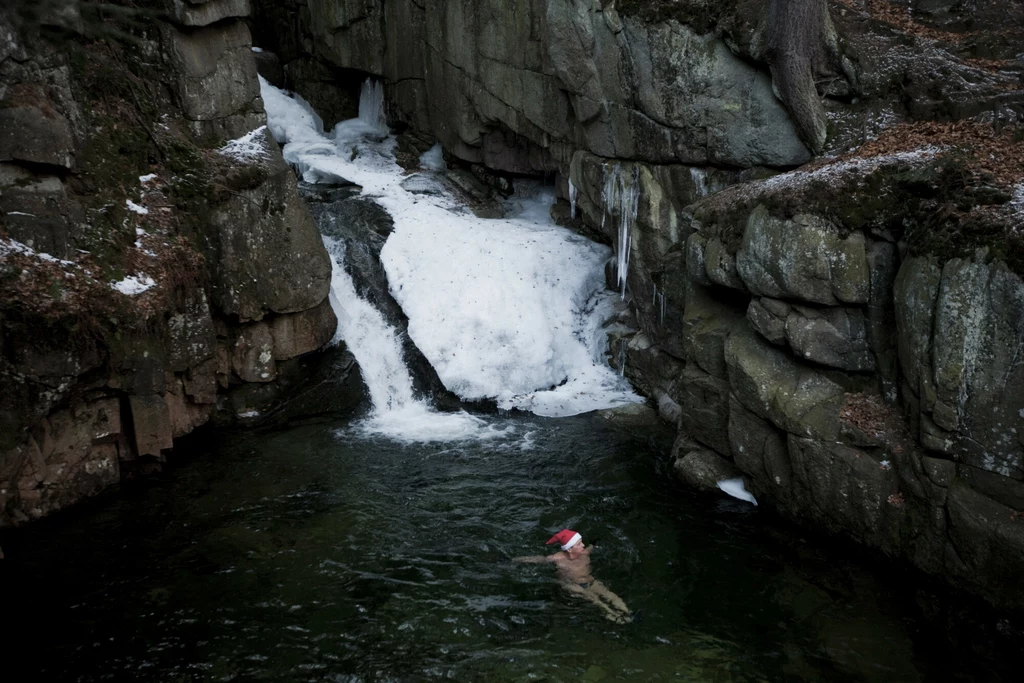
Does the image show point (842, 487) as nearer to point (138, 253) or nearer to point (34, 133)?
point (138, 253)

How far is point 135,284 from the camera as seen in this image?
36.6ft

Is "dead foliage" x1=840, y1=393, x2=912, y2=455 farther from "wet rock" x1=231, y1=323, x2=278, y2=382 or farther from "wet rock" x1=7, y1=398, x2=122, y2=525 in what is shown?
"wet rock" x1=7, y1=398, x2=122, y2=525

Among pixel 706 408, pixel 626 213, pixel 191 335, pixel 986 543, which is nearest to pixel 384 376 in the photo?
pixel 191 335

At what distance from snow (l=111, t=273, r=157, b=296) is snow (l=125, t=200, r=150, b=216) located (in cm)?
129

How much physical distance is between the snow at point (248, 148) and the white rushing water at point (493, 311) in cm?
212

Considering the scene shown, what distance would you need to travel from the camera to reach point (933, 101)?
35.7 feet

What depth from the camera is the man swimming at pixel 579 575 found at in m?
8.17

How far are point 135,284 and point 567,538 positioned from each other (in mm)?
6995

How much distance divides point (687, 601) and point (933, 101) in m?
7.60

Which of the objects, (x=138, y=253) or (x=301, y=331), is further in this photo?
(x=301, y=331)

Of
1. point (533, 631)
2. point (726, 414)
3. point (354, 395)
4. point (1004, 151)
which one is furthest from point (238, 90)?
point (1004, 151)

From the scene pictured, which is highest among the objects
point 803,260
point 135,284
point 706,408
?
point 135,284

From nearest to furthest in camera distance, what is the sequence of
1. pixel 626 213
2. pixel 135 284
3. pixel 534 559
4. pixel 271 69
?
1. pixel 534 559
2. pixel 135 284
3. pixel 626 213
4. pixel 271 69

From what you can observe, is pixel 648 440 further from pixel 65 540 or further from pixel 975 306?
pixel 65 540
